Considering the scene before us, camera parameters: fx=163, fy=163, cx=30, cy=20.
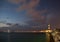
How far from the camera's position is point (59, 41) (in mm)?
13781

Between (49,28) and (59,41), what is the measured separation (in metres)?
11.0

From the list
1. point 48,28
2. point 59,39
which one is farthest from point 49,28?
point 59,39

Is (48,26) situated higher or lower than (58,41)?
higher

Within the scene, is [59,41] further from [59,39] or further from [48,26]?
[48,26]

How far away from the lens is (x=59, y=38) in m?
14.0

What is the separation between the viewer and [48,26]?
977 inches

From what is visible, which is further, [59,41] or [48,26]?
[48,26]

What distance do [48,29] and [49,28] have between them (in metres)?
0.39

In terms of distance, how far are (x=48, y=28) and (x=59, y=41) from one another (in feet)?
35.8

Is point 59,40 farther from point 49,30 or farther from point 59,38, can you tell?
point 49,30

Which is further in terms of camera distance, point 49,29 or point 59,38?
point 49,29

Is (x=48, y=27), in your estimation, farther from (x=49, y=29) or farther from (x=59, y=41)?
(x=59, y=41)

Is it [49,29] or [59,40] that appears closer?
[59,40]

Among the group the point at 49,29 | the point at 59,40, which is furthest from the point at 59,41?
the point at 49,29
